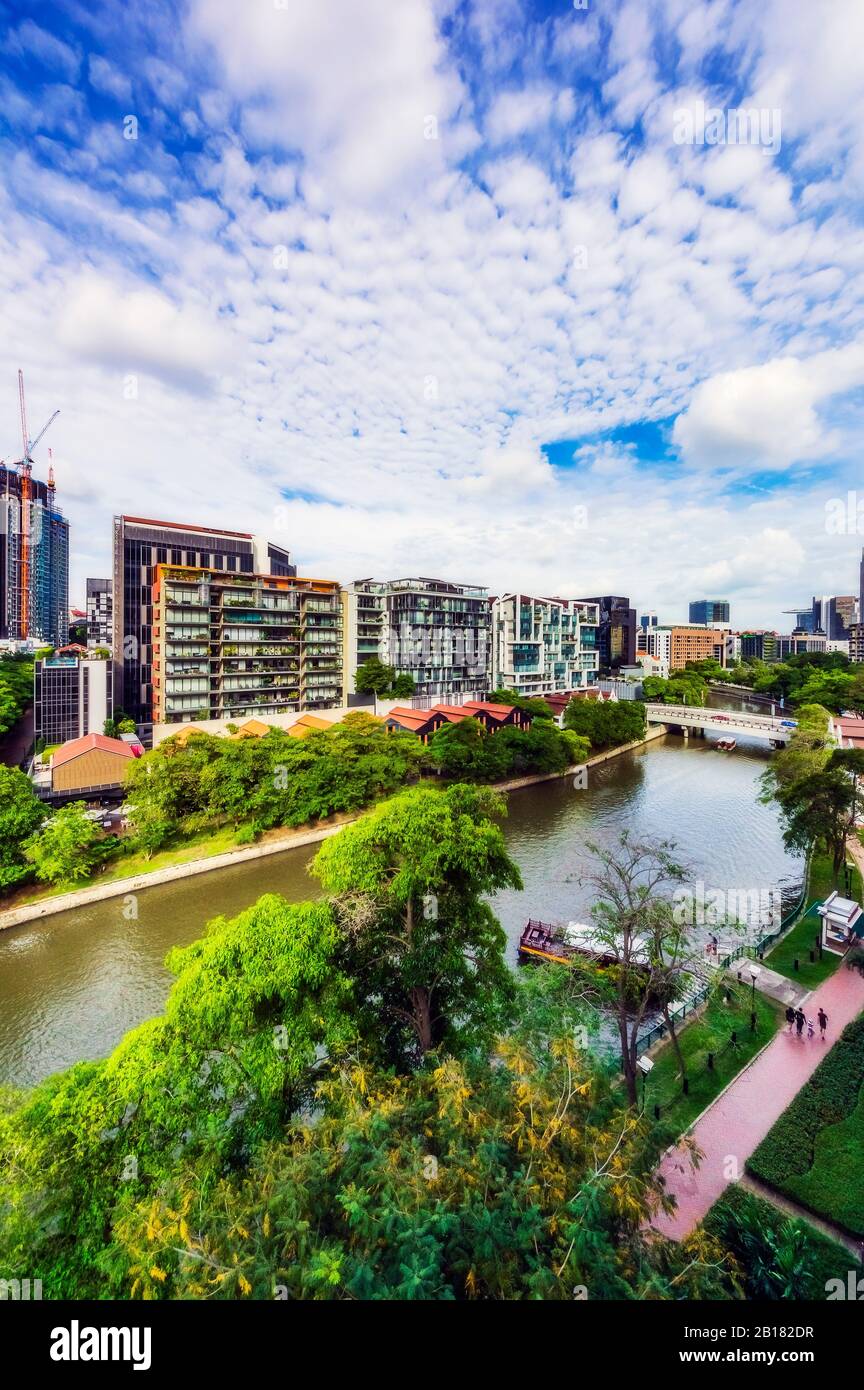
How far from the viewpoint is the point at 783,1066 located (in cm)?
1011

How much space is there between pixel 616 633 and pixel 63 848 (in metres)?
74.1

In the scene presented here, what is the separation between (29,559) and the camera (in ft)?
279

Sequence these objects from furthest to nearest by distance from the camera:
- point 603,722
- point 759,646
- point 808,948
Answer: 1. point 759,646
2. point 603,722
3. point 808,948

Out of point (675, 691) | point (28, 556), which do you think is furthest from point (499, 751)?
point (28, 556)

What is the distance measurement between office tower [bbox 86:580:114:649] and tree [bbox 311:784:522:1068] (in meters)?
69.0

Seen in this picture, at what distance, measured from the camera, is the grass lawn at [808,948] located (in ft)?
43.0

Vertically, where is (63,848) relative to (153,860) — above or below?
above

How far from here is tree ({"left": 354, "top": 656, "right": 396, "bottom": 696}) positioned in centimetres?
Result: 3953

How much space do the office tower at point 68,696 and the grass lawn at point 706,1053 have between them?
31848 millimetres

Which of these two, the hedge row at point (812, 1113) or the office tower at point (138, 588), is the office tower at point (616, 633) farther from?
the hedge row at point (812, 1113)

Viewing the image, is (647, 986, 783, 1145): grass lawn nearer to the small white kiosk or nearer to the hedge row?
the hedge row

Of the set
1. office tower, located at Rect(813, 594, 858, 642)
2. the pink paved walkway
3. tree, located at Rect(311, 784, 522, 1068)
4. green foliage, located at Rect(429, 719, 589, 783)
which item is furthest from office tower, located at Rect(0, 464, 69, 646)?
office tower, located at Rect(813, 594, 858, 642)

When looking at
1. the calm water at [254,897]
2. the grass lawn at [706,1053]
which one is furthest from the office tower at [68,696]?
the grass lawn at [706,1053]

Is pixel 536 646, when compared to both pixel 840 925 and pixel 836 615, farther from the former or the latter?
pixel 836 615
